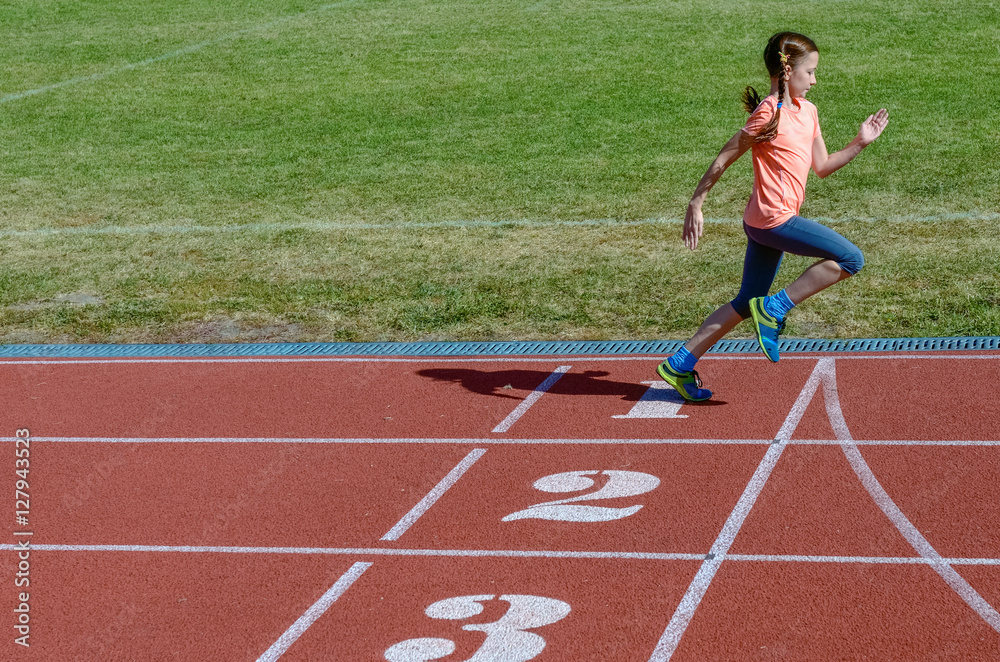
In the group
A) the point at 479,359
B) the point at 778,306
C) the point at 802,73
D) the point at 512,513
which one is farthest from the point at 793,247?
the point at 479,359

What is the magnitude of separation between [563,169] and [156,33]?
12.9 m

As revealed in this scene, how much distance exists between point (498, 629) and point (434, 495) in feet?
4.52

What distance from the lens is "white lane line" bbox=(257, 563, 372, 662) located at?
178 inches

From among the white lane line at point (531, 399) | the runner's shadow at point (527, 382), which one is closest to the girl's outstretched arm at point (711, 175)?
the runner's shadow at point (527, 382)

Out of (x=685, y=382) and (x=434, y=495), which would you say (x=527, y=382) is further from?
(x=434, y=495)

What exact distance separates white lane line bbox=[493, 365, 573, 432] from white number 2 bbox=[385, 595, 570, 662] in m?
1.98

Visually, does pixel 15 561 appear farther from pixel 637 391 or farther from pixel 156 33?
pixel 156 33

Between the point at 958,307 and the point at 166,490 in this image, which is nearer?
the point at 166,490

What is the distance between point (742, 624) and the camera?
4480 mm

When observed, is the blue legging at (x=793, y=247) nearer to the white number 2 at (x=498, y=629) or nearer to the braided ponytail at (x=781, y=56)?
the braided ponytail at (x=781, y=56)

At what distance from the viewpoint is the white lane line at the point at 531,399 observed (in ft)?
22.2

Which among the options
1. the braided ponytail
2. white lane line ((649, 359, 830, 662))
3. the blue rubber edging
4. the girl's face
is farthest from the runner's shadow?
the girl's face

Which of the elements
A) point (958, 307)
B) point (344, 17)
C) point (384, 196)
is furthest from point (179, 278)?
point (344, 17)

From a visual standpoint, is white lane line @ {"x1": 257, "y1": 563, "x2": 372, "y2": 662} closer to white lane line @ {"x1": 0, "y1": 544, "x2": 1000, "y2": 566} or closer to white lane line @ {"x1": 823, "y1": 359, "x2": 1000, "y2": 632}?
white lane line @ {"x1": 0, "y1": 544, "x2": 1000, "y2": 566}
